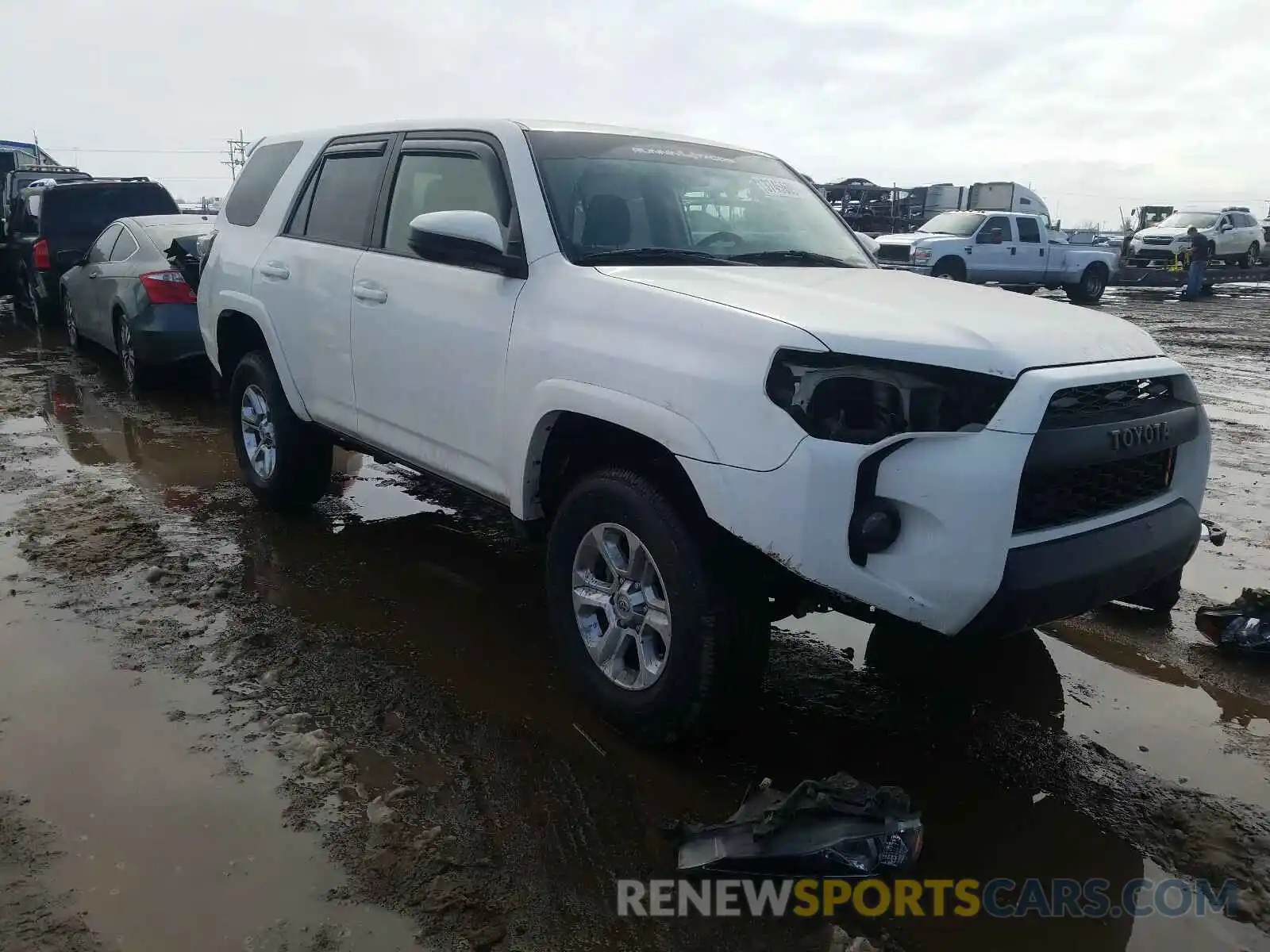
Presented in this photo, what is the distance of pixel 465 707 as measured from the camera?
3404mm

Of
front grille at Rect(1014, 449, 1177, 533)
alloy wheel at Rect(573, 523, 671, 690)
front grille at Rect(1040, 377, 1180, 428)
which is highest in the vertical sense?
front grille at Rect(1040, 377, 1180, 428)

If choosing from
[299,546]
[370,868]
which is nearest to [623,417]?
[370,868]

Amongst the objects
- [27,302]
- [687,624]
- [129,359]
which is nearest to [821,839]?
[687,624]

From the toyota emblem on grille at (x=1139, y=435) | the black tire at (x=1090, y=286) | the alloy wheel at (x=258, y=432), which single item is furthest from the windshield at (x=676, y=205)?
the black tire at (x=1090, y=286)

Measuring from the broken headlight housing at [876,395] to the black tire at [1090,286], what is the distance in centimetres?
2062

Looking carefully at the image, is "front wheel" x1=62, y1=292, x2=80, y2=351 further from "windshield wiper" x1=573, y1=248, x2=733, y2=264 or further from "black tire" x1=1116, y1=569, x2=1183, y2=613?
"black tire" x1=1116, y1=569, x2=1183, y2=613

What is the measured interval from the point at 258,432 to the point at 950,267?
52.1 feet

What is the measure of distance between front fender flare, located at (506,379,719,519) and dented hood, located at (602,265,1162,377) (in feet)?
1.24

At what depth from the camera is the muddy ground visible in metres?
2.39

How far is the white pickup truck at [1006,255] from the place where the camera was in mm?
18391

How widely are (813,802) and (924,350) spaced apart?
48.1 inches

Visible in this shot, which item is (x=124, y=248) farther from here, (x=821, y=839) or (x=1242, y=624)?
(x=1242, y=624)

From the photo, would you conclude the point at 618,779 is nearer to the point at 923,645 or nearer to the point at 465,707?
the point at 465,707

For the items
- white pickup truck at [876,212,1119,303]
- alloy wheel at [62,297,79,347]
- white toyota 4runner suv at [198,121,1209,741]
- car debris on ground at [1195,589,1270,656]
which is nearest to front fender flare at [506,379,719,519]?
white toyota 4runner suv at [198,121,1209,741]
